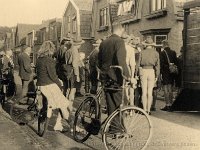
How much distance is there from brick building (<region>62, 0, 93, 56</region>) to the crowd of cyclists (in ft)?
59.1

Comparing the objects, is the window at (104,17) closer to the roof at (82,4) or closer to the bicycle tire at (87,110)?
the roof at (82,4)

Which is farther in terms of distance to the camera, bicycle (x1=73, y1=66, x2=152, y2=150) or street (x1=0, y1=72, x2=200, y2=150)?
street (x1=0, y1=72, x2=200, y2=150)

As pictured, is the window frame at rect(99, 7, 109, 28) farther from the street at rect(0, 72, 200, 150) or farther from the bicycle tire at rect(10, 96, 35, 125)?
the street at rect(0, 72, 200, 150)

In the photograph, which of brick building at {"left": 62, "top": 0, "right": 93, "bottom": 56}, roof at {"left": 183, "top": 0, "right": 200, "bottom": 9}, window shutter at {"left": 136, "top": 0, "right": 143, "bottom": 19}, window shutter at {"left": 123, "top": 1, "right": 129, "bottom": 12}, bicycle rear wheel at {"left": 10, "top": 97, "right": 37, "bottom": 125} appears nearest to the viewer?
bicycle rear wheel at {"left": 10, "top": 97, "right": 37, "bottom": 125}

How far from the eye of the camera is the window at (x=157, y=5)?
19748 millimetres

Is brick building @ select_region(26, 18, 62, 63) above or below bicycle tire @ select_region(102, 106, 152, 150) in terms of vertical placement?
above

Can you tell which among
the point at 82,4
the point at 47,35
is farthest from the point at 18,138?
the point at 47,35

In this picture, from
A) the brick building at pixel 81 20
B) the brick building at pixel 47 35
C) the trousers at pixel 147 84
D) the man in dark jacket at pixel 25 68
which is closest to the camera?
the trousers at pixel 147 84

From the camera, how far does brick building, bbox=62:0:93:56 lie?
32562 millimetres

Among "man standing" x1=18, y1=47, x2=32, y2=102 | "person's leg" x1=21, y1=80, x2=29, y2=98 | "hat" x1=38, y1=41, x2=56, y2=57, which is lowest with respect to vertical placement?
"person's leg" x1=21, y1=80, x2=29, y2=98

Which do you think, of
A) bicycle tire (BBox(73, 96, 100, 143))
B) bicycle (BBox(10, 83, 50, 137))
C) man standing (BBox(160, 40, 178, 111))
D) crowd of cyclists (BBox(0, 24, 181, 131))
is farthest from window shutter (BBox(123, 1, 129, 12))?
bicycle tire (BBox(73, 96, 100, 143))

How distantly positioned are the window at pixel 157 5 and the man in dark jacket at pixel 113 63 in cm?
1348

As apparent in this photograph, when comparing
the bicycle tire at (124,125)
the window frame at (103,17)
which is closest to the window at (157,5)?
the window frame at (103,17)

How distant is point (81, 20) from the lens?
1294 inches
